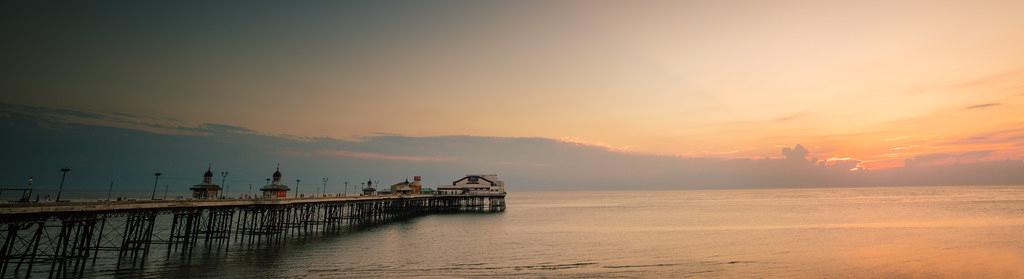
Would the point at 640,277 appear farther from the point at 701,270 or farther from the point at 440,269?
the point at 440,269

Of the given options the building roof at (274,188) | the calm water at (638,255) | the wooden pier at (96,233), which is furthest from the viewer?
the building roof at (274,188)

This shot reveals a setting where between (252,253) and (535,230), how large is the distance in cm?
3830

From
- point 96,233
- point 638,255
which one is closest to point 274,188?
point 96,233

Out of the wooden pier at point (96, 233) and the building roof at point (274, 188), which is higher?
the building roof at point (274, 188)

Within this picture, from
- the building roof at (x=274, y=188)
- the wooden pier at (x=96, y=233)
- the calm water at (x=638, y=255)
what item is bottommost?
the calm water at (x=638, y=255)

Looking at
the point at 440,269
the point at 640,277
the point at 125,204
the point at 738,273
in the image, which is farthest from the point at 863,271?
the point at 125,204

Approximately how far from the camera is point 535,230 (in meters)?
73.1

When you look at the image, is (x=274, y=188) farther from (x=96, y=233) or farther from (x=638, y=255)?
(x=638, y=255)

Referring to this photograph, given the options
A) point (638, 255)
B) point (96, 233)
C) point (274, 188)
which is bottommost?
point (638, 255)

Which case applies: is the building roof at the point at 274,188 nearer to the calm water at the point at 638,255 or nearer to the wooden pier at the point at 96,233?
the wooden pier at the point at 96,233

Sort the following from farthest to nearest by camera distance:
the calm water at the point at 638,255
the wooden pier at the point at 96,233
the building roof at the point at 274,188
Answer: the building roof at the point at 274,188 < the calm water at the point at 638,255 < the wooden pier at the point at 96,233

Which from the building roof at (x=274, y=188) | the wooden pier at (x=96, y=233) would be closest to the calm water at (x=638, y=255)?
the wooden pier at (x=96, y=233)

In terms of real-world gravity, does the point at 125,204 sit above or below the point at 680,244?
above

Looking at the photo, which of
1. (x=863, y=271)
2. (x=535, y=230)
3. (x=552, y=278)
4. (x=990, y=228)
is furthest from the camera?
(x=535, y=230)
